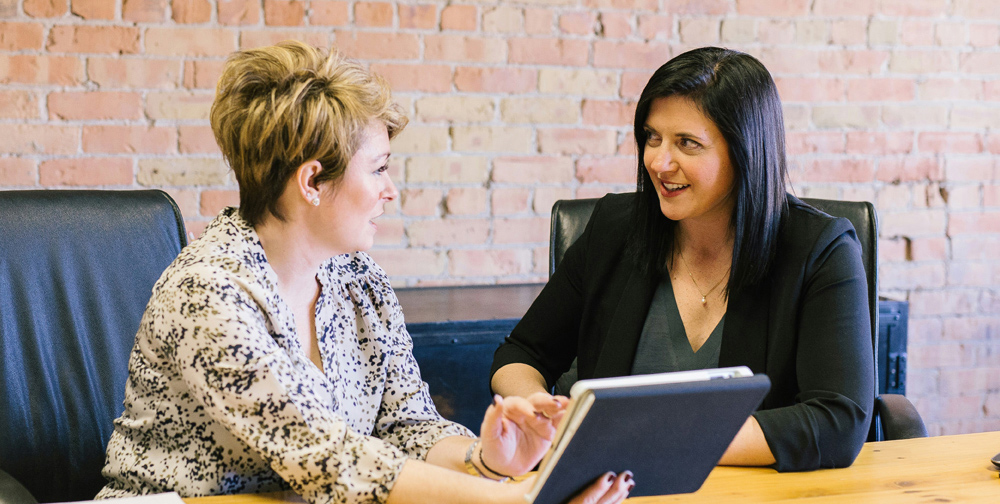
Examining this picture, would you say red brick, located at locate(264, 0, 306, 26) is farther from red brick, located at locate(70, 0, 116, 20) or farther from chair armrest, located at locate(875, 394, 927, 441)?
chair armrest, located at locate(875, 394, 927, 441)

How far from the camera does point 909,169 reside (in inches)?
97.1

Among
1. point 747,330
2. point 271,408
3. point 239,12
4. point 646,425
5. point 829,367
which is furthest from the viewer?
point 239,12

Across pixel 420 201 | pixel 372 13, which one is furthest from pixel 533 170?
pixel 372 13

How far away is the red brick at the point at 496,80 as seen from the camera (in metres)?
2.20

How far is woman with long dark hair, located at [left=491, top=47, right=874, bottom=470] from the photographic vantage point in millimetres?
1211

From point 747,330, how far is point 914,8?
1.55 m

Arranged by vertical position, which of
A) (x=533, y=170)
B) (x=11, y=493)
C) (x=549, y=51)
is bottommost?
(x=11, y=493)

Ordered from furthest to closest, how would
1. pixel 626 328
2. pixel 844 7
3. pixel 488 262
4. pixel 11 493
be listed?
pixel 844 7 → pixel 488 262 → pixel 626 328 → pixel 11 493

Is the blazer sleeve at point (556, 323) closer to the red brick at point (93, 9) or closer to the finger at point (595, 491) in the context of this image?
the finger at point (595, 491)

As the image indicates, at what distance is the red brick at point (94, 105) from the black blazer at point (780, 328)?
113 centimetres

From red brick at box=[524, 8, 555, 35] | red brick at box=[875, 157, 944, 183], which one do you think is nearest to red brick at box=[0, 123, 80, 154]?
red brick at box=[524, 8, 555, 35]

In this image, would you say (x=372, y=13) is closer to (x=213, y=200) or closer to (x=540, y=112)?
(x=540, y=112)

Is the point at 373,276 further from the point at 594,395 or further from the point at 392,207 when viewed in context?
the point at 392,207

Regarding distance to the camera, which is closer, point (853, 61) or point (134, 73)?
point (134, 73)
